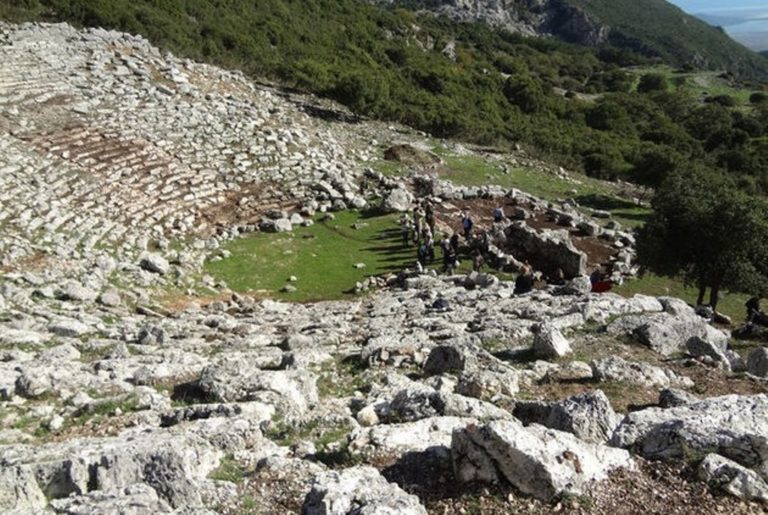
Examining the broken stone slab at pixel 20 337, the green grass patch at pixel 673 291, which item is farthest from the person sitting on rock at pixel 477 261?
the broken stone slab at pixel 20 337

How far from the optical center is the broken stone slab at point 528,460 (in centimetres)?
872

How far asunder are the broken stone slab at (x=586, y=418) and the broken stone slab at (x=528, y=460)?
105cm

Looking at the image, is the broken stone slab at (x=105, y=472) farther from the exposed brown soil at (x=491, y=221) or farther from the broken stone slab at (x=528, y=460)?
the exposed brown soil at (x=491, y=221)

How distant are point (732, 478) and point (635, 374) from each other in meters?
5.67

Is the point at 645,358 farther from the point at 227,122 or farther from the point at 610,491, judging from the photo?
the point at 227,122

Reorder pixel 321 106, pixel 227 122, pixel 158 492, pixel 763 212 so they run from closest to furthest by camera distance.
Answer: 1. pixel 158 492
2. pixel 763 212
3. pixel 227 122
4. pixel 321 106

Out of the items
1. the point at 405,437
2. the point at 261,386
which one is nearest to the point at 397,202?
the point at 261,386

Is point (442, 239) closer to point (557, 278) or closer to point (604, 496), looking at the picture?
point (557, 278)

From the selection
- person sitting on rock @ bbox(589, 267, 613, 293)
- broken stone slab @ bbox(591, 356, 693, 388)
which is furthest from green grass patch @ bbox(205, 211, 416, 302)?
broken stone slab @ bbox(591, 356, 693, 388)

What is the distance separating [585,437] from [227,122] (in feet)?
115

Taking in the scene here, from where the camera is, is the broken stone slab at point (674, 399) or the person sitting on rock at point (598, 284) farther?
the person sitting on rock at point (598, 284)

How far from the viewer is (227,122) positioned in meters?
41.3

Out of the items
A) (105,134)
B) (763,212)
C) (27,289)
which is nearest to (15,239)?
(27,289)

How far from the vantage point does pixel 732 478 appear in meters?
9.08
